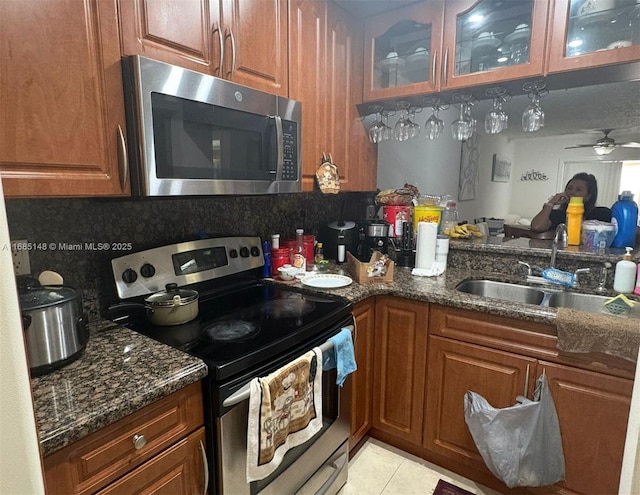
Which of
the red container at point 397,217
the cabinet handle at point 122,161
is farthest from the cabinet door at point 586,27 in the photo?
the cabinet handle at point 122,161

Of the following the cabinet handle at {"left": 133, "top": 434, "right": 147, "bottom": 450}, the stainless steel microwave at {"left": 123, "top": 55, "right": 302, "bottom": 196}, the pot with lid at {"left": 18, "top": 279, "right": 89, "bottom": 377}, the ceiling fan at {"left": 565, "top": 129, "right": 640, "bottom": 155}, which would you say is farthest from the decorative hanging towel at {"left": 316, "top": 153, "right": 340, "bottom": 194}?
the ceiling fan at {"left": 565, "top": 129, "right": 640, "bottom": 155}

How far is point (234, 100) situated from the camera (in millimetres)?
1259

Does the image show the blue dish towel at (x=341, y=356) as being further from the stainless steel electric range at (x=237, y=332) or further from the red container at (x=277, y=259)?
the red container at (x=277, y=259)

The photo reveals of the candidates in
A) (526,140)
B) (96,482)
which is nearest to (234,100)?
(96,482)

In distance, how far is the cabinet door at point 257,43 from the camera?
1291 mm

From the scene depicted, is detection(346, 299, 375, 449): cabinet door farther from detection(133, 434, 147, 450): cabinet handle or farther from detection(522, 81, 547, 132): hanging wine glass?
detection(522, 81, 547, 132): hanging wine glass

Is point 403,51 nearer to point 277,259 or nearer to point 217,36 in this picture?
point 217,36

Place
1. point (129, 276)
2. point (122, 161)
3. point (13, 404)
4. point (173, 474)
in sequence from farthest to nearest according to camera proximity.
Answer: point (129, 276) < point (122, 161) < point (173, 474) < point (13, 404)

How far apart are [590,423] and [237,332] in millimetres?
1345

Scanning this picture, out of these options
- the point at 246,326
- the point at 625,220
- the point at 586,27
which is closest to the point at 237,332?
the point at 246,326

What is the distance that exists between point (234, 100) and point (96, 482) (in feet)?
3.78

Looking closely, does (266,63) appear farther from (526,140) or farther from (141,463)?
(526,140)

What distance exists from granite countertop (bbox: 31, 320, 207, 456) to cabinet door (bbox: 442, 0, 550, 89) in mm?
1727

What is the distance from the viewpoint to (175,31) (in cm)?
113
